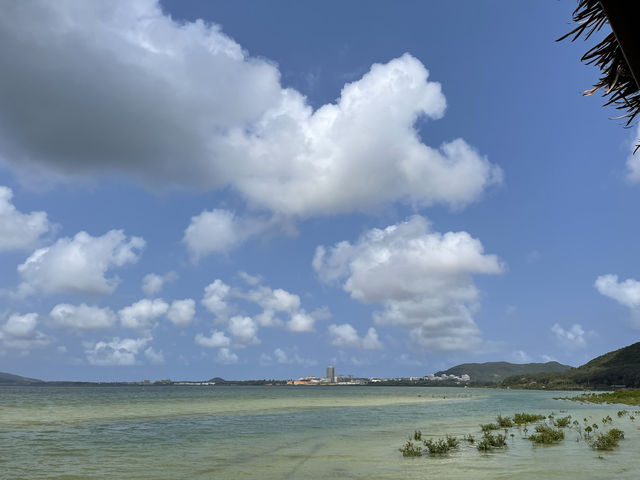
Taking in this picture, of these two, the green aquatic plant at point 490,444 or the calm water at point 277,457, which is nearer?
the calm water at point 277,457

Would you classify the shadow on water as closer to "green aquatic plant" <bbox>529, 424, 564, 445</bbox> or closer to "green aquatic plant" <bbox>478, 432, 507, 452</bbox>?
"green aquatic plant" <bbox>478, 432, 507, 452</bbox>

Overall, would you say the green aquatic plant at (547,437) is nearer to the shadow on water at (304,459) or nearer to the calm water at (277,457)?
the calm water at (277,457)

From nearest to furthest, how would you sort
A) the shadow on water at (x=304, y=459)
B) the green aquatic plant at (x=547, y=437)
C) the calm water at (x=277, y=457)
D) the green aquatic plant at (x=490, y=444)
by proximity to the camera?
the calm water at (x=277, y=457) → the shadow on water at (x=304, y=459) → the green aquatic plant at (x=490, y=444) → the green aquatic plant at (x=547, y=437)

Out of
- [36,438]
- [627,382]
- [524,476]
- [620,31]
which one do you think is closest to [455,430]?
[524,476]

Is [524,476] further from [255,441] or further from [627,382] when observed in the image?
[627,382]

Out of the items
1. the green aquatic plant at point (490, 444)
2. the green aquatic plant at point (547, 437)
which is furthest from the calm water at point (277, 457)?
the green aquatic plant at point (547, 437)

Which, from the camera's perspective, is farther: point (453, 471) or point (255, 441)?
point (255, 441)

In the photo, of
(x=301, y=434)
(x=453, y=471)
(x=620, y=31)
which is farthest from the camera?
(x=301, y=434)

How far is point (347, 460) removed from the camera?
2819 centimetres

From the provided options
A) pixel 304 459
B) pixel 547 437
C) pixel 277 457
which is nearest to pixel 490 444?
pixel 547 437

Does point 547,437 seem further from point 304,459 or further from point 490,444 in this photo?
point 304,459

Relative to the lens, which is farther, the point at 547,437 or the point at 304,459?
the point at 547,437

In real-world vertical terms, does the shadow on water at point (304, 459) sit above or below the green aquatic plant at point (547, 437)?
below

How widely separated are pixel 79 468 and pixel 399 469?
18.8m
